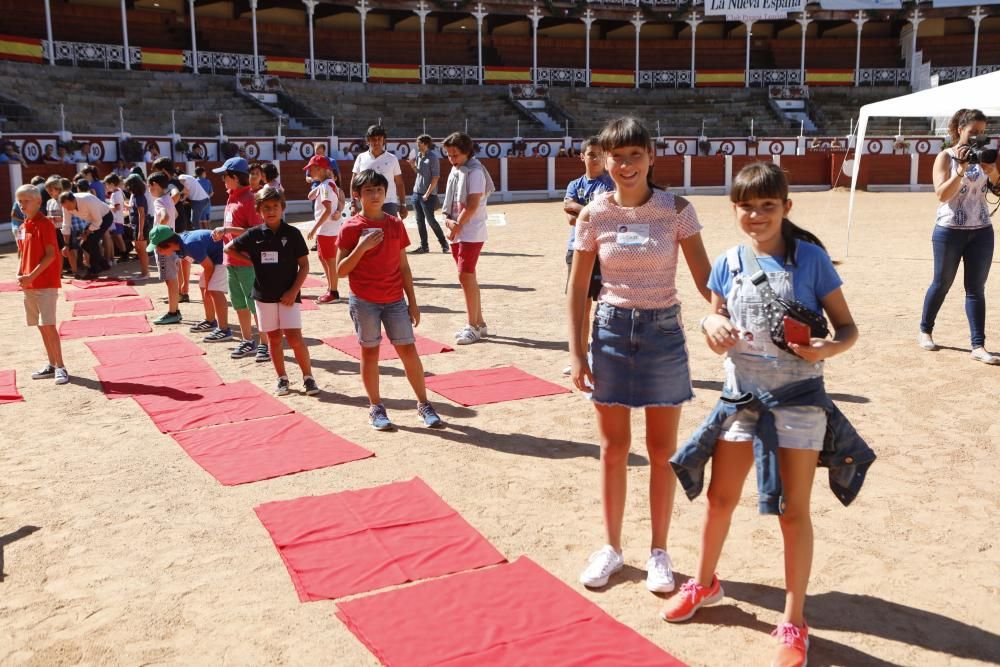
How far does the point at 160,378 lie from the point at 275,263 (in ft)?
4.47

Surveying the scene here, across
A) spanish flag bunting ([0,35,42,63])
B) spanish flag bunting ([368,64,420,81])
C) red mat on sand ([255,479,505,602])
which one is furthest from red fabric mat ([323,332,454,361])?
spanish flag bunting ([368,64,420,81])

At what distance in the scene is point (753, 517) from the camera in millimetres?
3816

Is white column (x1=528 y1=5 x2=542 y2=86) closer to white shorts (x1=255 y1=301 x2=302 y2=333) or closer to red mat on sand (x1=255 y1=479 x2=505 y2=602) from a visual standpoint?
white shorts (x1=255 y1=301 x2=302 y2=333)

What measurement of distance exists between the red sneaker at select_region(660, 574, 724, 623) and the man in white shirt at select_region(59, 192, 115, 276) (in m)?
9.46

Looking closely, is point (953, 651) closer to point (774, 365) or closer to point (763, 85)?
point (774, 365)

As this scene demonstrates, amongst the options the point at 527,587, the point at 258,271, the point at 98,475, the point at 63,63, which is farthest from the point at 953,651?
the point at 63,63

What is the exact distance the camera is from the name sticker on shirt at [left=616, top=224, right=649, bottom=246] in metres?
3.00

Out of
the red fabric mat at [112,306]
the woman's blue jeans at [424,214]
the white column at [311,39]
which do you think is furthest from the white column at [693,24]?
the red fabric mat at [112,306]

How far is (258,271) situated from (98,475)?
1.73m

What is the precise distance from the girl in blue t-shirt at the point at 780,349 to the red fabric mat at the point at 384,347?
4.33m

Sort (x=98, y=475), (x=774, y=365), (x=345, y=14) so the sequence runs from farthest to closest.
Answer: (x=345, y=14)
(x=98, y=475)
(x=774, y=365)

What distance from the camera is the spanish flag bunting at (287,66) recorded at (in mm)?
29375

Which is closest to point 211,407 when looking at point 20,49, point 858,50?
point 20,49

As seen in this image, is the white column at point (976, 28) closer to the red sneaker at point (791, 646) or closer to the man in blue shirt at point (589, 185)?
the man in blue shirt at point (589, 185)
